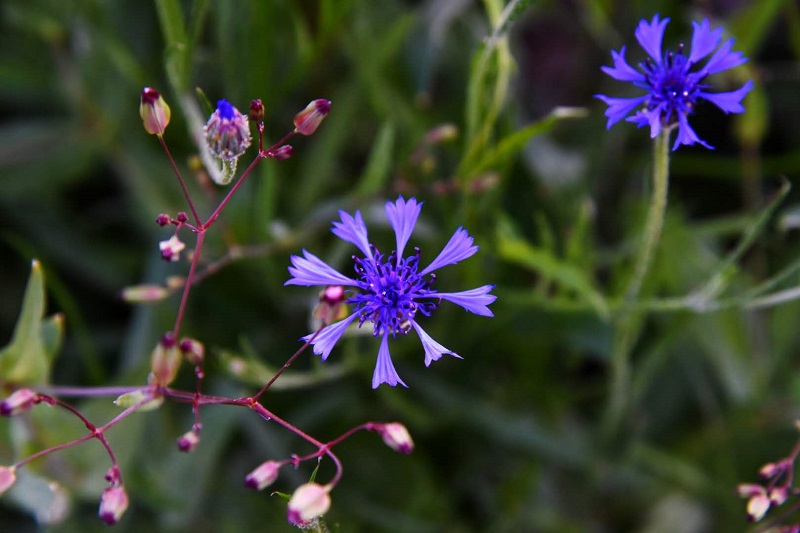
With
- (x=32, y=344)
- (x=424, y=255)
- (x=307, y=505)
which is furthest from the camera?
(x=424, y=255)

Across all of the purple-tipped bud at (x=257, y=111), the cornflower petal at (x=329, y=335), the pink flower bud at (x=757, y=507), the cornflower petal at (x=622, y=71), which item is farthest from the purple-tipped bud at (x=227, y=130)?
the pink flower bud at (x=757, y=507)

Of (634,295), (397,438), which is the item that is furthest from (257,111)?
(634,295)

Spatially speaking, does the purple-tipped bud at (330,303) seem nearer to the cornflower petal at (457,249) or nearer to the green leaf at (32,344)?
the cornflower petal at (457,249)

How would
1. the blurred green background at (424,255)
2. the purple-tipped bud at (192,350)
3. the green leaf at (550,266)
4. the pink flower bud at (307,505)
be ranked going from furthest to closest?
the blurred green background at (424,255) < the green leaf at (550,266) < the purple-tipped bud at (192,350) < the pink flower bud at (307,505)

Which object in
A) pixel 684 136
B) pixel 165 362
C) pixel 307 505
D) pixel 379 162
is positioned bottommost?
pixel 307 505

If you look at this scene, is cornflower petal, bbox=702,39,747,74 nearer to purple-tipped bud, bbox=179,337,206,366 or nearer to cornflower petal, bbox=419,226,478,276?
cornflower petal, bbox=419,226,478,276

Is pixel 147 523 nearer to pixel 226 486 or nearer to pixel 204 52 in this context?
pixel 226 486

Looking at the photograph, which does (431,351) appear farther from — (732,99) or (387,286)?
(732,99)

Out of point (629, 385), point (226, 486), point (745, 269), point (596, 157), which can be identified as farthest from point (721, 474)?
point (226, 486)
